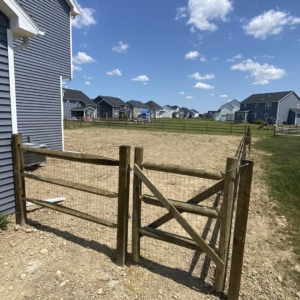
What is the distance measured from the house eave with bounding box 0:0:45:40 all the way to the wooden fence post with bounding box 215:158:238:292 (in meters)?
4.17

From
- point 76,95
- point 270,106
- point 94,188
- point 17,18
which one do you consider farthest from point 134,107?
point 94,188

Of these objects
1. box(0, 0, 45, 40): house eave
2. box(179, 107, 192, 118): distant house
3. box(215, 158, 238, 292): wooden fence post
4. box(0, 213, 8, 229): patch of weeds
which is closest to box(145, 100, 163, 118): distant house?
box(179, 107, 192, 118): distant house

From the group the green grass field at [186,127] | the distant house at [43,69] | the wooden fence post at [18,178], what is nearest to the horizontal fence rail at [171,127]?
the green grass field at [186,127]

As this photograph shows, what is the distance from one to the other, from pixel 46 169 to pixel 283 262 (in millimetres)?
7035

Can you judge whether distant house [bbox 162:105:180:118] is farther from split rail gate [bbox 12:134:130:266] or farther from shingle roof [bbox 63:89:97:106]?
split rail gate [bbox 12:134:130:266]

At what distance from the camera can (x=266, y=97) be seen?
51.2m

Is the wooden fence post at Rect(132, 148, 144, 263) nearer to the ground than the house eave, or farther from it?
nearer to the ground

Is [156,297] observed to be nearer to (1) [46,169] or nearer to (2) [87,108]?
(1) [46,169]

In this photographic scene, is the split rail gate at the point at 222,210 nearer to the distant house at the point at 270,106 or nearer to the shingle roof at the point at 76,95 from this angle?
the shingle roof at the point at 76,95

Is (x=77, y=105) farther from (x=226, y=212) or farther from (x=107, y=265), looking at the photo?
(x=226, y=212)

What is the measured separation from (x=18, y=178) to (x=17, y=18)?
9.01 ft

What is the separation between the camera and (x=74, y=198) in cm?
497

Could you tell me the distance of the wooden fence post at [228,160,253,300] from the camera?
2133mm

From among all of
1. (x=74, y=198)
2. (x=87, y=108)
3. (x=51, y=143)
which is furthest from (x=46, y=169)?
(x=87, y=108)
